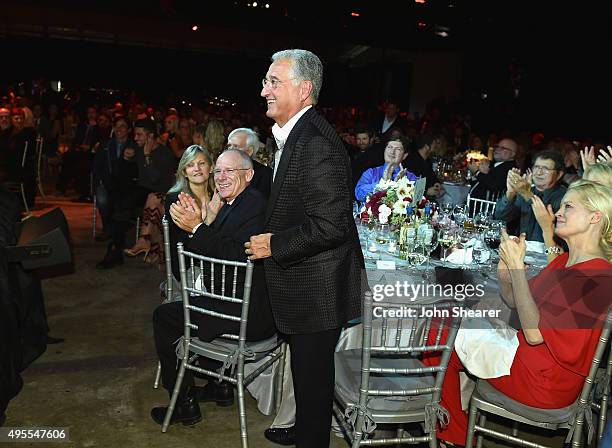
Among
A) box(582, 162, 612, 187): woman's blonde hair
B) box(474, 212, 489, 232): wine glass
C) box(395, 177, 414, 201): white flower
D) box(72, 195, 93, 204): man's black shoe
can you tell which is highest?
box(582, 162, 612, 187): woman's blonde hair

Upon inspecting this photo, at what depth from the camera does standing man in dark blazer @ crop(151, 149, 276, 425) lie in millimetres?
2734

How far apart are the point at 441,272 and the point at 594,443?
1.17 m

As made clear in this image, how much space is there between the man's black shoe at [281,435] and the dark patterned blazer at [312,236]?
93 centimetres

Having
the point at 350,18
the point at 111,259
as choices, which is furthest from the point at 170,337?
the point at 350,18

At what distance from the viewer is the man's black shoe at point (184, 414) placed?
3.11 meters

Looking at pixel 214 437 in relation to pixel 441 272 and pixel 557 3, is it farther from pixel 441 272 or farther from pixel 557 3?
pixel 557 3

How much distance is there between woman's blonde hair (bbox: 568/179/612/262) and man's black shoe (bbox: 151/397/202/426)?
206 cm

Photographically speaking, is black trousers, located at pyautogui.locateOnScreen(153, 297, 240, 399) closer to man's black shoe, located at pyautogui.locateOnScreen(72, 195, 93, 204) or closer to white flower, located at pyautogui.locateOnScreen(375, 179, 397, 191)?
white flower, located at pyautogui.locateOnScreen(375, 179, 397, 191)

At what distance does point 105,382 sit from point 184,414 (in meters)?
0.65

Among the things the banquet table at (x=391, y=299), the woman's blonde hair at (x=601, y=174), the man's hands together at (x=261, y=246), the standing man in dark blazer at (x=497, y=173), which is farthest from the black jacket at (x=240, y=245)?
the standing man in dark blazer at (x=497, y=173)

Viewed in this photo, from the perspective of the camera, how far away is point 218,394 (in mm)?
3367

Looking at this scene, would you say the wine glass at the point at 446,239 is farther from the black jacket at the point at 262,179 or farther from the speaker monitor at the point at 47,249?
the speaker monitor at the point at 47,249

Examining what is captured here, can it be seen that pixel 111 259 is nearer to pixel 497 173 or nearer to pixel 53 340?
pixel 53 340

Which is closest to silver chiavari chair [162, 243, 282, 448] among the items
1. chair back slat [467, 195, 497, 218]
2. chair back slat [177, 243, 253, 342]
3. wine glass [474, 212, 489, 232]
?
chair back slat [177, 243, 253, 342]
